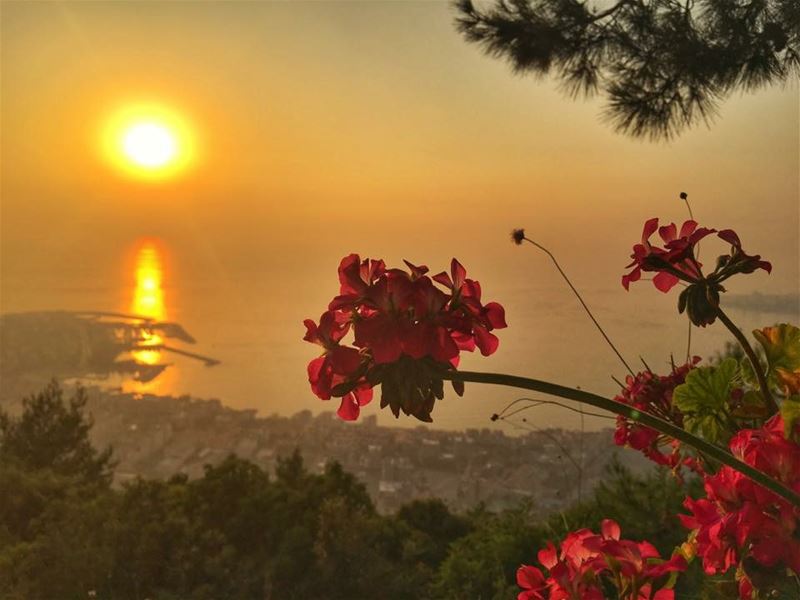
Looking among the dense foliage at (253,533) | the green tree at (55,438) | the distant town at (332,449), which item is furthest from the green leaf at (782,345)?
the green tree at (55,438)

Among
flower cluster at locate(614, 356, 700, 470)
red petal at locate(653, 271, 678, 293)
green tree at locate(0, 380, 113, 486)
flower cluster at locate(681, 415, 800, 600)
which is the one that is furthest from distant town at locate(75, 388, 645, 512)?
flower cluster at locate(681, 415, 800, 600)

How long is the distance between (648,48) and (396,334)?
1489 mm

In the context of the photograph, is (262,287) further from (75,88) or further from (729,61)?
(729,61)

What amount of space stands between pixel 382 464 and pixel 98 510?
72 centimetres

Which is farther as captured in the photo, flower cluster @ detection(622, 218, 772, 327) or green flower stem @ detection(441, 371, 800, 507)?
flower cluster @ detection(622, 218, 772, 327)

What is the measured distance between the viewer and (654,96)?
1.79m

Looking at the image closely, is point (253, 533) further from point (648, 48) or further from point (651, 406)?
point (651, 406)

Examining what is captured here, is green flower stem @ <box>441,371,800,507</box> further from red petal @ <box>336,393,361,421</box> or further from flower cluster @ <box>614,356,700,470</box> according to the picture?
flower cluster @ <box>614,356,700,470</box>

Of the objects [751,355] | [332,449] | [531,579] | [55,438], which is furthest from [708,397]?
[55,438]

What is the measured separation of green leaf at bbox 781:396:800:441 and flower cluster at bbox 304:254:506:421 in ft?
0.50

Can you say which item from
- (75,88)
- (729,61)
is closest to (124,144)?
(75,88)

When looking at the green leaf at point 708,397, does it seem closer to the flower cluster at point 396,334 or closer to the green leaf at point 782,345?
the green leaf at point 782,345

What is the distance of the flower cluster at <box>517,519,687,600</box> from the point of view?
1.55ft

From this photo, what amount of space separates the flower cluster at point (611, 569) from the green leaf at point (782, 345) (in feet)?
0.47
